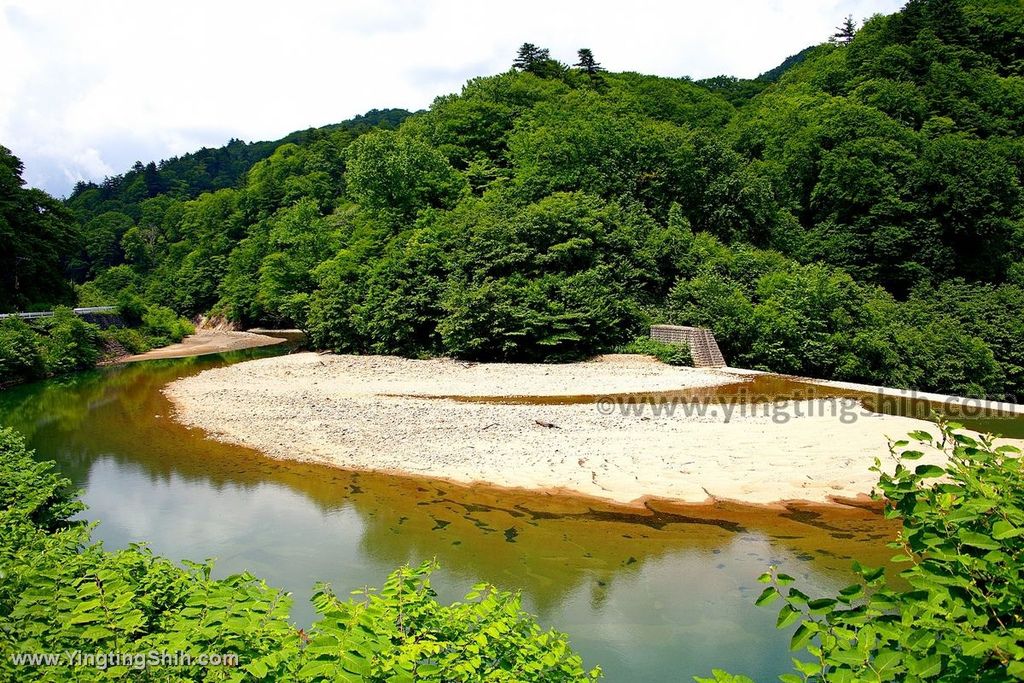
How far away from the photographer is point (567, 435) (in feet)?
52.9

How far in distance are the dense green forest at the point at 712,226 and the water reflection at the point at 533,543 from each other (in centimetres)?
1652

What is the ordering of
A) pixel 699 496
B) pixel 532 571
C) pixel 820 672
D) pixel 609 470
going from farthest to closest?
1. pixel 609 470
2. pixel 699 496
3. pixel 532 571
4. pixel 820 672

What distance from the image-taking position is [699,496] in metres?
12.3

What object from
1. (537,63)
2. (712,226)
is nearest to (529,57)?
(537,63)

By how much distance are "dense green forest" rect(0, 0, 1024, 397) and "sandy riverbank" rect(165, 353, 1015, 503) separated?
5645 millimetres

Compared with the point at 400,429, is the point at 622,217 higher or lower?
higher

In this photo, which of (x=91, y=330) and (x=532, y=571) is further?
(x=91, y=330)

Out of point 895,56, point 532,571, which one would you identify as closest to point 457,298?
point 532,571

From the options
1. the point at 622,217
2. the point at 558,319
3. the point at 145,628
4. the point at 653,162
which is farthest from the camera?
the point at 653,162

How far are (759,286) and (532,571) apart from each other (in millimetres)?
24048

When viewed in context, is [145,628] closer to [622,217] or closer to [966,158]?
[622,217]

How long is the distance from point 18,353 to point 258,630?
35.2m

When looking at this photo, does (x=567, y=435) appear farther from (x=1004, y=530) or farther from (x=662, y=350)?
(x=1004, y=530)

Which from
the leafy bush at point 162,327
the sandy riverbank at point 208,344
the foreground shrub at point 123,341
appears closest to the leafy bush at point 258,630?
the sandy riverbank at point 208,344
